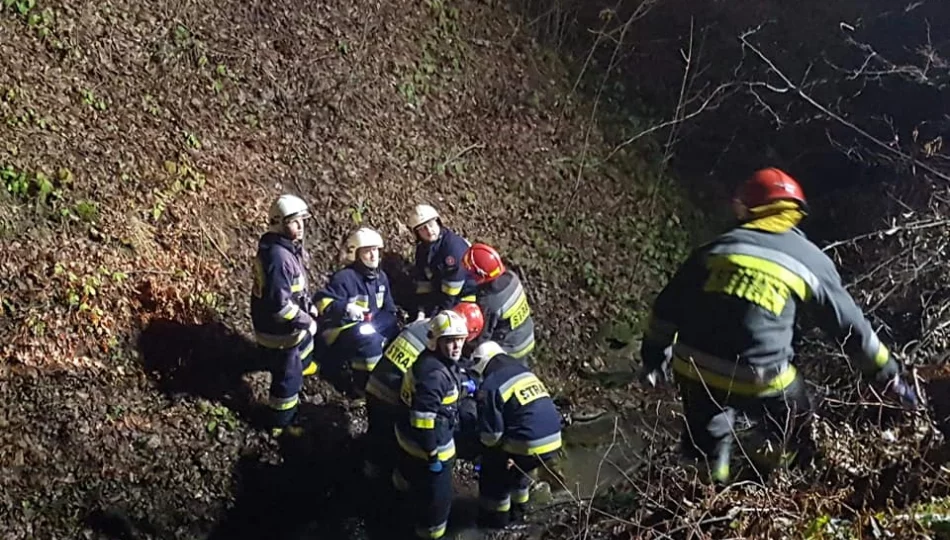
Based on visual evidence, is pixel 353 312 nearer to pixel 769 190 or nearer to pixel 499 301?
pixel 499 301

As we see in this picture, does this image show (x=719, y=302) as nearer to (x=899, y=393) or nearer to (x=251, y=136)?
(x=899, y=393)

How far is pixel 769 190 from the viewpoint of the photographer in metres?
5.82

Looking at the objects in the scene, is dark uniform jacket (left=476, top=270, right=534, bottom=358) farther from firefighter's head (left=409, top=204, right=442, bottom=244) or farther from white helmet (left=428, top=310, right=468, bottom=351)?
white helmet (left=428, top=310, right=468, bottom=351)

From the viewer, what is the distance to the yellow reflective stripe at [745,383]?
5812 mm

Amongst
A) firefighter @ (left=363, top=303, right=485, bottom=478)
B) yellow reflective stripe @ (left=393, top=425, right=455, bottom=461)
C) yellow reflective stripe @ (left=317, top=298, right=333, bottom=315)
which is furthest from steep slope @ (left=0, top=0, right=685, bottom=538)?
yellow reflective stripe @ (left=393, top=425, right=455, bottom=461)

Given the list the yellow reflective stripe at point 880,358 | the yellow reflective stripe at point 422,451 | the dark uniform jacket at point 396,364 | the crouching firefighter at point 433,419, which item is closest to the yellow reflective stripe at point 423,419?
the crouching firefighter at point 433,419

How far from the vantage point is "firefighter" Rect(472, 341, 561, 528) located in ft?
23.1

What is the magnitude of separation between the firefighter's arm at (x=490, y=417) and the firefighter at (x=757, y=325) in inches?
56.2

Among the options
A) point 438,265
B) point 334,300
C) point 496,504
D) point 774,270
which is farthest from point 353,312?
point 774,270

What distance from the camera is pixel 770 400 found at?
5.91m

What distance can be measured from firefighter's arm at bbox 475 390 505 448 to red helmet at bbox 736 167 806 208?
2324 mm

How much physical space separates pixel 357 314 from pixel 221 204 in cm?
195

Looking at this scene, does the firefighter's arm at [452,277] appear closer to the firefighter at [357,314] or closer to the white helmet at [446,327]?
the firefighter at [357,314]

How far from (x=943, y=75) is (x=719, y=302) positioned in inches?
348
